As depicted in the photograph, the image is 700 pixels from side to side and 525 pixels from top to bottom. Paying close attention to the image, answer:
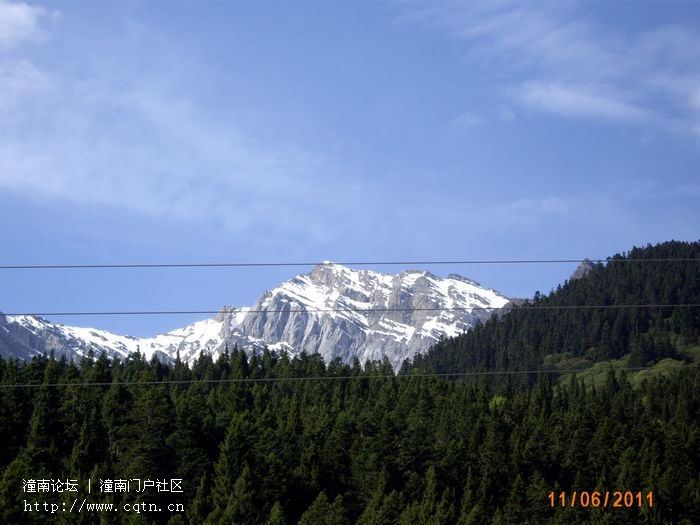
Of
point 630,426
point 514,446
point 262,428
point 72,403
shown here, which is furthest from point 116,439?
point 630,426

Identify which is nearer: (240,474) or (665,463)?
(240,474)

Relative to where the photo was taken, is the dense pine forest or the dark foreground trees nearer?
the dense pine forest

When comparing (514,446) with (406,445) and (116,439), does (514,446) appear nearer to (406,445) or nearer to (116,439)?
(406,445)

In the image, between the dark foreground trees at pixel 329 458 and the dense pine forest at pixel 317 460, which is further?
the dark foreground trees at pixel 329 458

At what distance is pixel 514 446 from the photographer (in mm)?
129000

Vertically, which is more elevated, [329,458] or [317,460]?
[329,458]

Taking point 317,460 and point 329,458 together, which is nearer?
point 317,460

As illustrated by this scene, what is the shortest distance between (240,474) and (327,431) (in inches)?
868

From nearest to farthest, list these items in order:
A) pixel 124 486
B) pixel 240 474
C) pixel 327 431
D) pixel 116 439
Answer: pixel 124 486, pixel 240 474, pixel 116 439, pixel 327 431

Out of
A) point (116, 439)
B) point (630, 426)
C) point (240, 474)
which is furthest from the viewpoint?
point (630, 426)

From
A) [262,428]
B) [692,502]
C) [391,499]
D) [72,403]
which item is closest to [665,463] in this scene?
[692,502]

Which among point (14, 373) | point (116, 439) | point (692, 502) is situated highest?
point (14, 373)

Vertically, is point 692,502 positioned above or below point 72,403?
below

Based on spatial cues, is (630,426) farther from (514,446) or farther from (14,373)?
(14,373)
